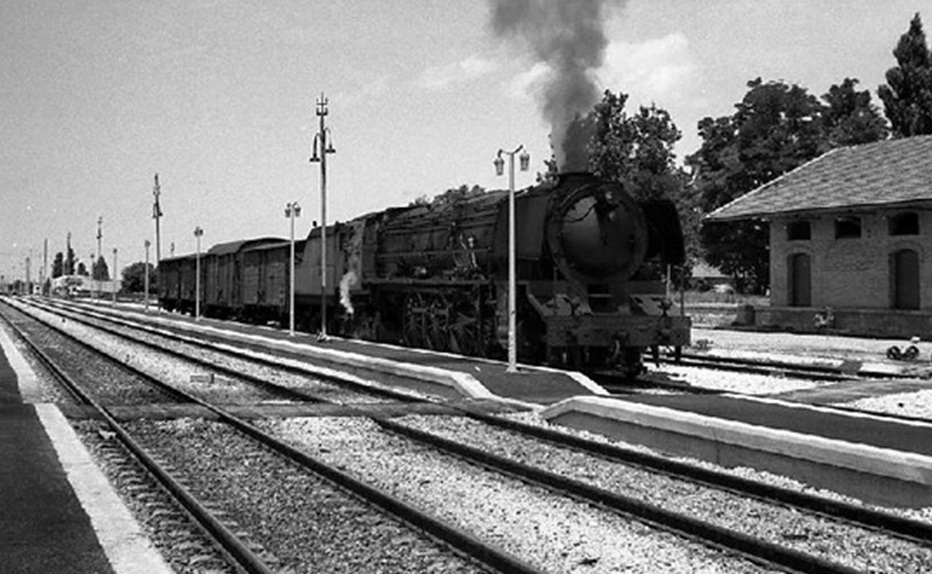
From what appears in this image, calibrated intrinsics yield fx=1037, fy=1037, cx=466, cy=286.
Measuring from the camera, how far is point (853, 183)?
3347cm

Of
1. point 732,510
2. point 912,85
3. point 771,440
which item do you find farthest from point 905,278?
point 732,510

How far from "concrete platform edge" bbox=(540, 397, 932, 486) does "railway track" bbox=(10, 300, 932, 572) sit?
3.08ft

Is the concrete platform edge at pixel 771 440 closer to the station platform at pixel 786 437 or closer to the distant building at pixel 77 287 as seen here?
the station platform at pixel 786 437

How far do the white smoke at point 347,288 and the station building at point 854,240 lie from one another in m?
14.6

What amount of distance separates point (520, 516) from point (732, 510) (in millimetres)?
1681

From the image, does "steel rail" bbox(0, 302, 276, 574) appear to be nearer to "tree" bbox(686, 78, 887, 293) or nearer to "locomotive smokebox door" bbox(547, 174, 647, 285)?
"locomotive smokebox door" bbox(547, 174, 647, 285)

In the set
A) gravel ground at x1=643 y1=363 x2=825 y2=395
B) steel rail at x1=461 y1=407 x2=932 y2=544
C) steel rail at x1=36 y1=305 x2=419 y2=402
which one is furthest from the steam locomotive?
steel rail at x1=461 y1=407 x2=932 y2=544

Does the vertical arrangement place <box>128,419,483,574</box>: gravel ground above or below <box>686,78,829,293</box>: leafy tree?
below

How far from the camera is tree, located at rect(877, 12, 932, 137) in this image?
47531 millimetres

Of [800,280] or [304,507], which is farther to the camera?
[800,280]

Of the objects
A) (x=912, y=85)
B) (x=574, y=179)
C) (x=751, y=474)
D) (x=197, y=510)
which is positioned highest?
(x=912, y=85)

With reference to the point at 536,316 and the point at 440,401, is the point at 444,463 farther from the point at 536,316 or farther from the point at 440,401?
the point at 536,316

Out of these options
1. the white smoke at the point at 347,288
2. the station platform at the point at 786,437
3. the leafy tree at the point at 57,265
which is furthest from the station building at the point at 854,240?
the leafy tree at the point at 57,265

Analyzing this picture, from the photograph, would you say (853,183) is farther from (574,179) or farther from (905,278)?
(574,179)
